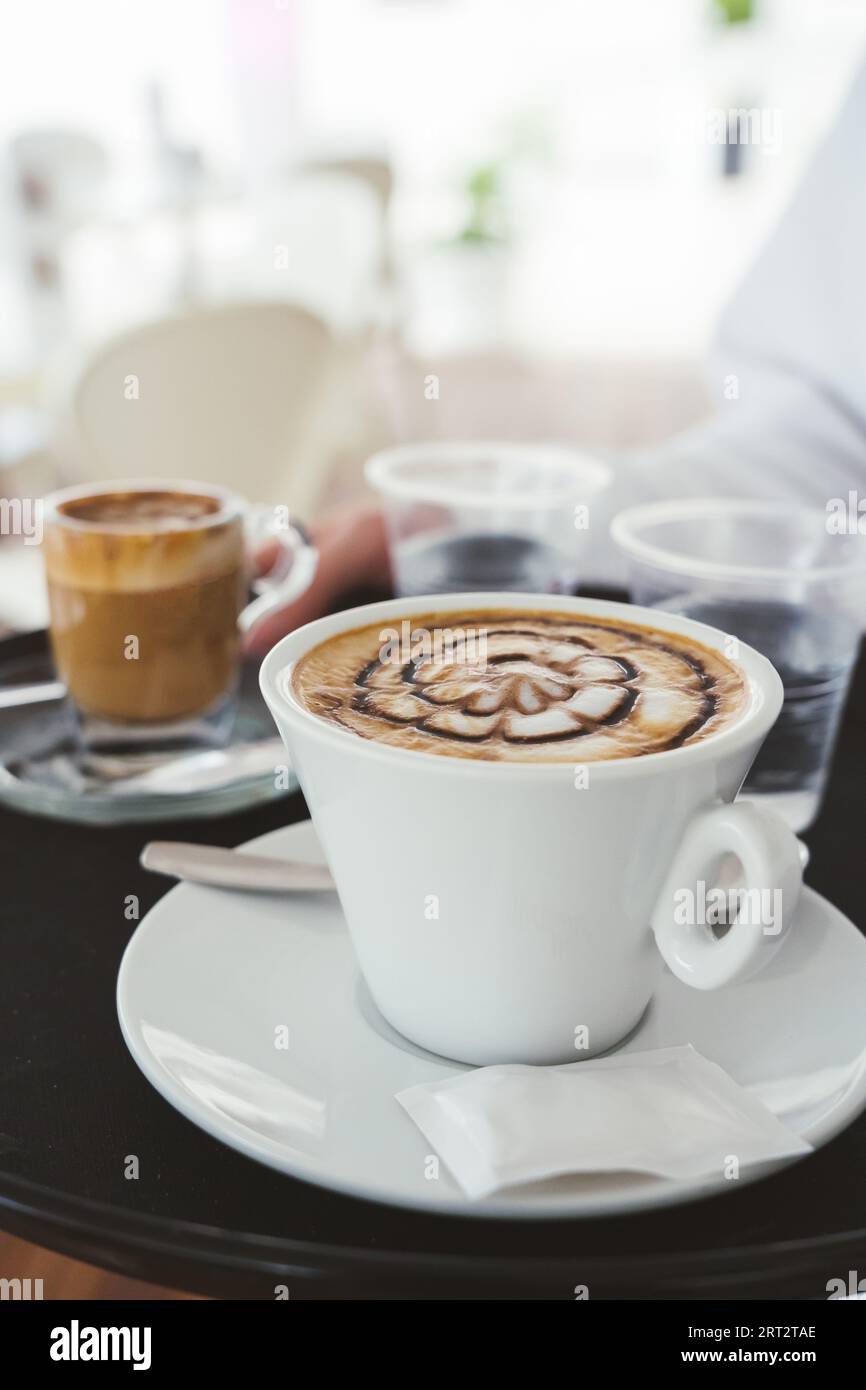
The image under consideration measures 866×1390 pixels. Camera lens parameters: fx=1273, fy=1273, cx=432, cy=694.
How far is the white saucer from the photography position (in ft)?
1.22

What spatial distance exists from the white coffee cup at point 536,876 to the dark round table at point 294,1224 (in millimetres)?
75

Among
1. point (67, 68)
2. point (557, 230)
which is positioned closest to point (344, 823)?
point (67, 68)

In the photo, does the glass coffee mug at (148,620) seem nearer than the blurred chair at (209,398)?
Yes

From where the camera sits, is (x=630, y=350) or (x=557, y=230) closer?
(x=630, y=350)

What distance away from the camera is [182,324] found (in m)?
1.93

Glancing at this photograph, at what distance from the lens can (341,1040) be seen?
1.47 ft

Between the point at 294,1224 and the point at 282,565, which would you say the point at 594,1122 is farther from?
the point at 282,565

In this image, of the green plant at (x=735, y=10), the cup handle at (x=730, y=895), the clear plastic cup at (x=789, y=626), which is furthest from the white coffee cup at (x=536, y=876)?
the green plant at (x=735, y=10)

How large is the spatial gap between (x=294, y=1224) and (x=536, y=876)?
0.41 ft

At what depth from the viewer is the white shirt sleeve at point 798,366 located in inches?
47.4

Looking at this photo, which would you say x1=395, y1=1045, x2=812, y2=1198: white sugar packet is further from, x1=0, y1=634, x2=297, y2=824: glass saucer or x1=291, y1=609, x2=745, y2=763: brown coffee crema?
x1=0, y1=634, x2=297, y2=824: glass saucer

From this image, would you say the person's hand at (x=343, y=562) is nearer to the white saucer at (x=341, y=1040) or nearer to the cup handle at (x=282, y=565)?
the cup handle at (x=282, y=565)
